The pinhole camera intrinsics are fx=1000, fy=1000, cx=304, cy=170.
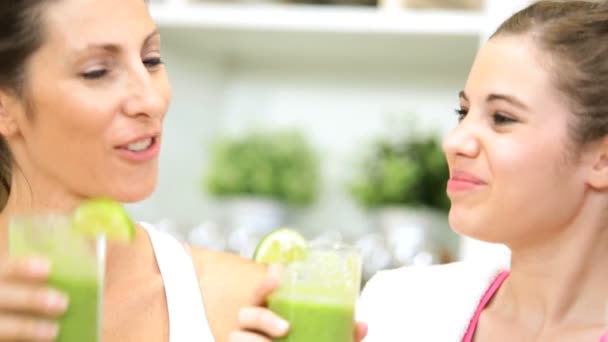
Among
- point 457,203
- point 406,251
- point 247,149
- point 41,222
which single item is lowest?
point 406,251

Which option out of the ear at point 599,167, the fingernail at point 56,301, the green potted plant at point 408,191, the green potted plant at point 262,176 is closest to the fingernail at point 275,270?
the fingernail at point 56,301

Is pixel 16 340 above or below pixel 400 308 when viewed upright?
above

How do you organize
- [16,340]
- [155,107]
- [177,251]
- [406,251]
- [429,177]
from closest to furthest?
[16,340], [155,107], [177,251], [406,251], [429,177]

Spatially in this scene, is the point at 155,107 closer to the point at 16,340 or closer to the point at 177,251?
the point at 177,251

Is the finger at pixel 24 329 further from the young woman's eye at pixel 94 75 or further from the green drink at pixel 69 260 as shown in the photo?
the young woman's eye at pixel 94 75

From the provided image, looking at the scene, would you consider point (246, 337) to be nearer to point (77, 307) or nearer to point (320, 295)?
point (320, 295)

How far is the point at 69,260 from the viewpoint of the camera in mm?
1152

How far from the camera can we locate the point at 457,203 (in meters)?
1.61

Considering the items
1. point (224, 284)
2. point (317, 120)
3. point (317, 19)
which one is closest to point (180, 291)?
point (224, 284)

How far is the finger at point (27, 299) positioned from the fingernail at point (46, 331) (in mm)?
17

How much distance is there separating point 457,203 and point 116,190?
55cm

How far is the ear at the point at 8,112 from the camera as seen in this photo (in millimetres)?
1681

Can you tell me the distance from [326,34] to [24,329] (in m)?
1.97

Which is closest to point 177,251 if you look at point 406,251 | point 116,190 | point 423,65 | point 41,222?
point 116,190
